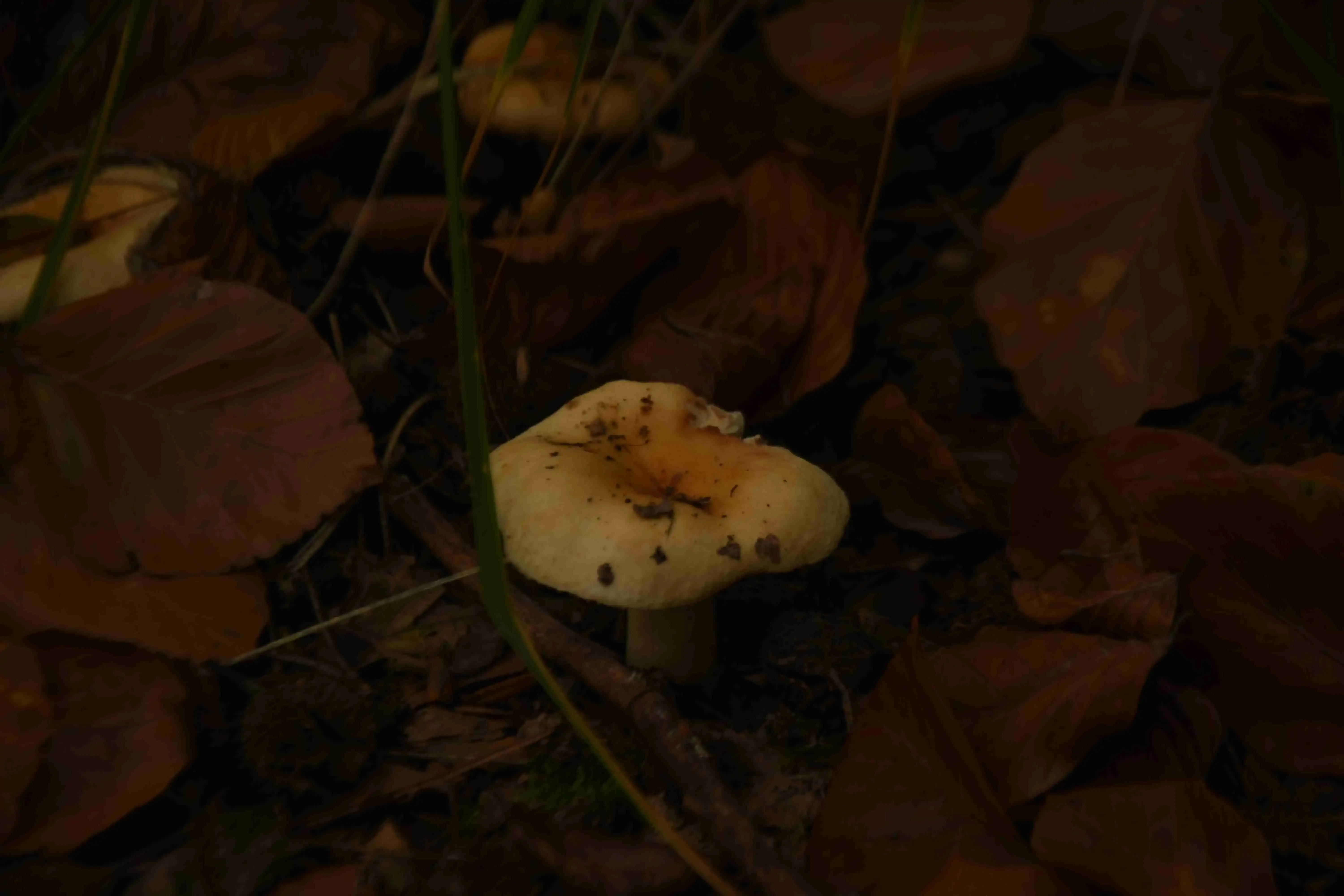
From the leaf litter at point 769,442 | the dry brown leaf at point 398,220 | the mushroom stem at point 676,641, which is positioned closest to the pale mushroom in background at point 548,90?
the leaf litter at point 769,442

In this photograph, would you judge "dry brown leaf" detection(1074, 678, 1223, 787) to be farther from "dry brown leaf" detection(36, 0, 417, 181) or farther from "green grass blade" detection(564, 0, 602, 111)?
"dry brown leaf" detection(36, 0, 417, 181)

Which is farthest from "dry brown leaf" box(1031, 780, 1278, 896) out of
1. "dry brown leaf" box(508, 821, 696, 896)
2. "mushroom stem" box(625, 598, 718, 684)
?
"mushroom stem" box(625, 598, 718, 684)

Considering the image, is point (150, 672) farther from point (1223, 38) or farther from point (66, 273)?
point (1223, 38)

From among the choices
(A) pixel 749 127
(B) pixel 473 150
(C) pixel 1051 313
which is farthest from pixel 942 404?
(B) pixel 473 150

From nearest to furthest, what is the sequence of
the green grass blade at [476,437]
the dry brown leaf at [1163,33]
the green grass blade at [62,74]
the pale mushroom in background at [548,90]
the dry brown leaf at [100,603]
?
the green grass blade at [476,437] → the dry brown leaf at [100,603] → the green grass blade at [62,74] → the dry brown leaf at [1163,33] → the pale mushroom in background at [548,90]

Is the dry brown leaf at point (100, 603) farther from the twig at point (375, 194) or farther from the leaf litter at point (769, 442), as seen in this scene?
the twig at point (375, 194)

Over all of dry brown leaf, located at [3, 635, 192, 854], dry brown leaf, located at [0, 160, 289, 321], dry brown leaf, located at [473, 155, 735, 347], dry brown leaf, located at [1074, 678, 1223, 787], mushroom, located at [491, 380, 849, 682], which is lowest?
dry brown leaf, located at [1074, 678, 1223, 787]

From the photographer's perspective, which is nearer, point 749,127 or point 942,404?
point 942,404
